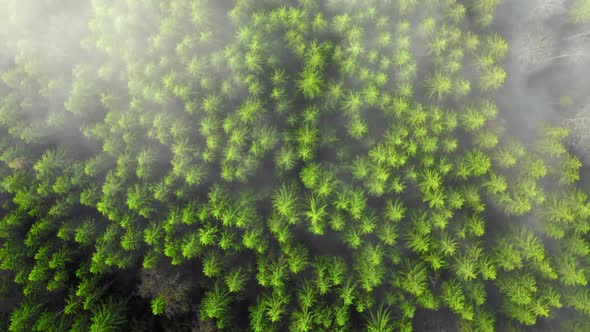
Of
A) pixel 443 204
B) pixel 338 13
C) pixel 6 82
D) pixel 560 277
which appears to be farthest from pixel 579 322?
pixel 6 82

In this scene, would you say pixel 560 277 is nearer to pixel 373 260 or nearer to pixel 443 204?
pixel 443 204

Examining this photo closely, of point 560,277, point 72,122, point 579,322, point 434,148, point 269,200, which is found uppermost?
point 72,122

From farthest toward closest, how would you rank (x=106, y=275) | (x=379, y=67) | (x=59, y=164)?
(x=106, y=275)
(x=59, y=164)
(x=379, y=67)

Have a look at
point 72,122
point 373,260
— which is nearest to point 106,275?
point 72,122

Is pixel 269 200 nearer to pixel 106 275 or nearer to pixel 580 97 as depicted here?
pixel 106 275

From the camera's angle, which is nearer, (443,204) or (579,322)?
(443,204)

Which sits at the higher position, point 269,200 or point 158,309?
point 269,200

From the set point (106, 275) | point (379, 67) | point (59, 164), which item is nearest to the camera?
point (379, 67)
